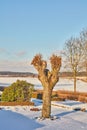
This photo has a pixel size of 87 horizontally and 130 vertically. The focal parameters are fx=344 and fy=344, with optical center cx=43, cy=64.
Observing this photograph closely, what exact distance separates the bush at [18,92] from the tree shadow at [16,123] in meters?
7.86

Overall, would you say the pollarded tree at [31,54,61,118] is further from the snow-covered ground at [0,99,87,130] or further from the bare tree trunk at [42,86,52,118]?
the snow-covered ground at [0,99,87,130]

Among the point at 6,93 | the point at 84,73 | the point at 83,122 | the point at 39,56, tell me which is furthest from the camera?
the point at 84,73

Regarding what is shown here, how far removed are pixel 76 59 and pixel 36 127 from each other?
30546 mm

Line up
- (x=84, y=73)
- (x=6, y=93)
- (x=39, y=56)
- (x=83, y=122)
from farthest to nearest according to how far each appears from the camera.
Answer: (x=84, y=73)
(x=6, y=93)
(x=39, y=56)
(x=83, y=122)

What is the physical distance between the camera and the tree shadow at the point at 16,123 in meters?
16.7

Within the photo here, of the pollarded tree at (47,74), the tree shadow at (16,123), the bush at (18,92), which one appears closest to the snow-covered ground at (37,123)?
the tree shadow at (16,123)

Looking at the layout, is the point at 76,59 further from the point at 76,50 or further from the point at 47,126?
the point at 47,126

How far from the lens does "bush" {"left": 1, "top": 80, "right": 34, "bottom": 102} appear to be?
28328 mm

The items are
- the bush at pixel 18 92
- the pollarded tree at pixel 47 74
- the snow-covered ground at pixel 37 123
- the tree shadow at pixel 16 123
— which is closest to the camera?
the tree shadow at pixel 16 123

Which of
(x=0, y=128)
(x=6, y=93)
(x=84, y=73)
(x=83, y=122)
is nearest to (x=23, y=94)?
(x=6, y=93)

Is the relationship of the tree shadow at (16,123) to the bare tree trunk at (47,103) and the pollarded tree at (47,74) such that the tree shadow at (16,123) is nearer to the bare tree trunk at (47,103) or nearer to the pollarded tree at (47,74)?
the bare tree trunk at (47,103)

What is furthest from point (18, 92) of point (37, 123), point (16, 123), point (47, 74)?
point (16, 123)

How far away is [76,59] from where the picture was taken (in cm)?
4675

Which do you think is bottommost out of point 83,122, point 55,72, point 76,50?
point 83,122
